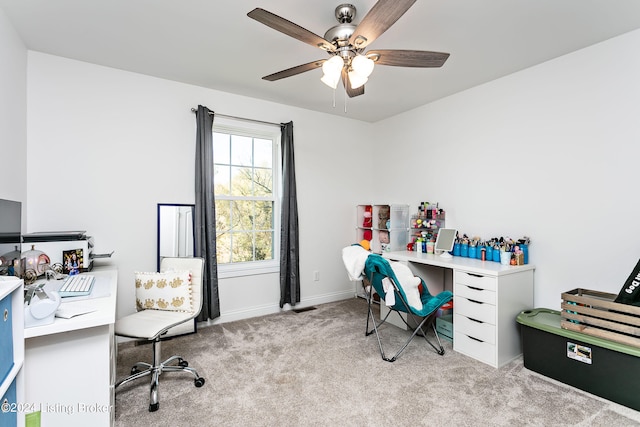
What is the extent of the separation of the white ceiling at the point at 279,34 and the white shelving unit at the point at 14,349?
1.81 m

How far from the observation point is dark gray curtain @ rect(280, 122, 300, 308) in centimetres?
368

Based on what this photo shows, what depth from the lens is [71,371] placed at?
1.34 m

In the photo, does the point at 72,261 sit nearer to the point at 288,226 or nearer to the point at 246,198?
the point at 246,198

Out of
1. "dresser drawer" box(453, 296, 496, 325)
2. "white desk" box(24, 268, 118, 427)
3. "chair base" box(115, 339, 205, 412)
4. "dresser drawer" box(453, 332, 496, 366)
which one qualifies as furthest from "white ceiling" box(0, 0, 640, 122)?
"dresser drawer" box(453, 332, 496, 366)

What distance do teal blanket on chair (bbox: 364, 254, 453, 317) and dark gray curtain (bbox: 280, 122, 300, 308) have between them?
4.04 feet

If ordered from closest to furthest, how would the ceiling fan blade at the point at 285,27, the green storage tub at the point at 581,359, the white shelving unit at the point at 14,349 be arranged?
the white shelving unit at the point at 14,349
the ceiling fan blade at the point at 285,27
the green storage tub at the point at 581,359

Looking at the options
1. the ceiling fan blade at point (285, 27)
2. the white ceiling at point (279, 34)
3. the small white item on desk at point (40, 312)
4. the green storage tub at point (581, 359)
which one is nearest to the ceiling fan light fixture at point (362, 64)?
the ceiling fan blade at point (285, 27)

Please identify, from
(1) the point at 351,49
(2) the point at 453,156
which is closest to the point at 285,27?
(1) the point at 351,49

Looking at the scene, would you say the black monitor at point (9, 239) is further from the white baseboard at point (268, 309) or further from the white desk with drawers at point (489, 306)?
the white desk with drawers at point (489, 306)

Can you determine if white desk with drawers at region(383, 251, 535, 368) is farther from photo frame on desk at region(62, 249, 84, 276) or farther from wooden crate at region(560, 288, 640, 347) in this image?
photo frame on desk at region(62, 249, 84, 276)

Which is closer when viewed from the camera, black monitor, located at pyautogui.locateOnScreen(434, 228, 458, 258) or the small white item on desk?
the small white item on desk

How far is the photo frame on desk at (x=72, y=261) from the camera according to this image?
2.28 m

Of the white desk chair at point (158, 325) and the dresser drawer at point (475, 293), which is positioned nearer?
the white desk chair at point (158, 325)

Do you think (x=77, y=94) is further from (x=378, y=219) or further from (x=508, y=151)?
(x=508, y=151)
